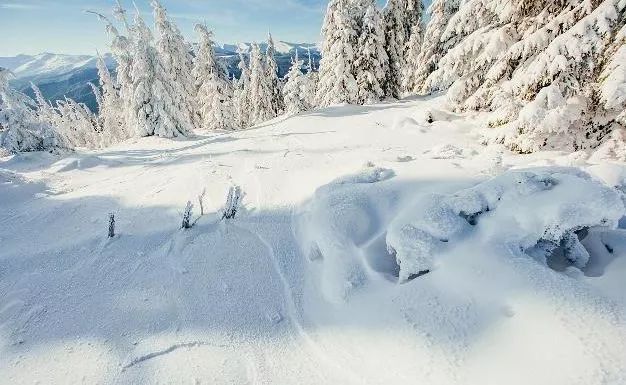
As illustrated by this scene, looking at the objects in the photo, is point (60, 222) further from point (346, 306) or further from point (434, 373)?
point (434, 373)

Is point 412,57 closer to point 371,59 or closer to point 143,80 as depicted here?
point 371,59

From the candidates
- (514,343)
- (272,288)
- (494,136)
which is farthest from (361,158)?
(514,343)

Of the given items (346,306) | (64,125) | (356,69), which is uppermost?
(356,69)

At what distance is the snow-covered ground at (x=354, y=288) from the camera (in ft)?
9.87

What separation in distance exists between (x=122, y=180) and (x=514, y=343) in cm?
1036

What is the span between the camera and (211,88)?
3681cm

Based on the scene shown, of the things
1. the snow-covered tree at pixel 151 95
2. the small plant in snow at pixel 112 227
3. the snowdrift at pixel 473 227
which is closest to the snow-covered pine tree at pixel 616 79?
the snowdrift at pixel 473 227

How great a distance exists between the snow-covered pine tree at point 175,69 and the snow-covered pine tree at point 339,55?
36.0ft

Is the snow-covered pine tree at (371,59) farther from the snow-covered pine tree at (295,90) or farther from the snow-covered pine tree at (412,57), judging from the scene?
the snow-covered pine tree at (295,90)

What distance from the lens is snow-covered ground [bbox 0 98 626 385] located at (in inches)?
118

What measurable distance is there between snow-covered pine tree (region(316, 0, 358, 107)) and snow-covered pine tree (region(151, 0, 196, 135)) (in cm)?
1098

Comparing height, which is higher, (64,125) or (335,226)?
(335,226)

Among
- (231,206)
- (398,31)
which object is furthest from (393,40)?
(231,206)

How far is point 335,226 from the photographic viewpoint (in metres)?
4.77
